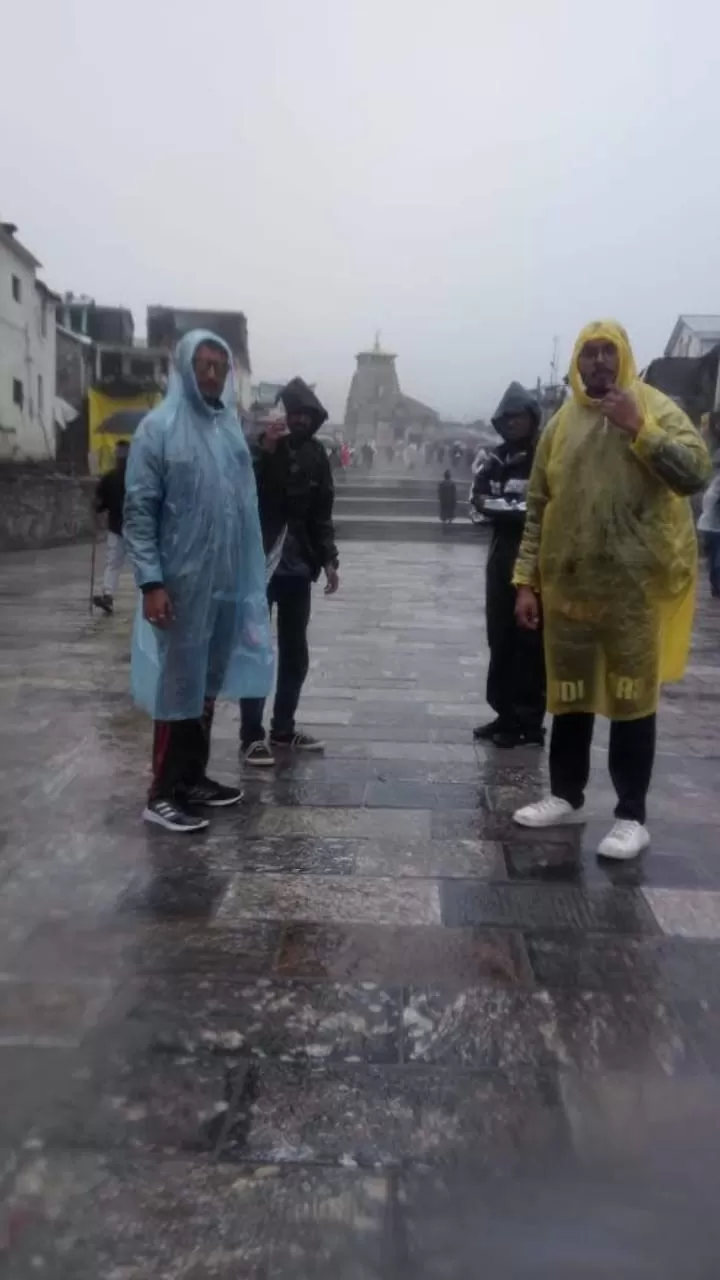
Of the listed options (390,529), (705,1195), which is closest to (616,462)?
(705,1195)

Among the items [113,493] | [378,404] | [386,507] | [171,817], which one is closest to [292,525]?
[171,817]

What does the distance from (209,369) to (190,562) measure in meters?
0.70

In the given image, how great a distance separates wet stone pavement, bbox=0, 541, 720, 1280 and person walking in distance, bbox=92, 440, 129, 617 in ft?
14.1

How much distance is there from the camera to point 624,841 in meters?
3.86

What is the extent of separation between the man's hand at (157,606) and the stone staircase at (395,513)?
18545 mm

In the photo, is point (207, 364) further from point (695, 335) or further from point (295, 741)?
point (695, 335)

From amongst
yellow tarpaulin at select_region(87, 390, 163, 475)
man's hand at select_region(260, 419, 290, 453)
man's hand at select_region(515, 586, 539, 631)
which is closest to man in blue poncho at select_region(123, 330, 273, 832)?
man's hand at select_region(260, 419, 290, 453)

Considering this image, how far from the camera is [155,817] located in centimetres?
414

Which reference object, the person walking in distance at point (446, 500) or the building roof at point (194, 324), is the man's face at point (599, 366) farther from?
the building roof at point (194, 324)

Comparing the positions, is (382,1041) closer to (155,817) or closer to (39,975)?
(39,975)

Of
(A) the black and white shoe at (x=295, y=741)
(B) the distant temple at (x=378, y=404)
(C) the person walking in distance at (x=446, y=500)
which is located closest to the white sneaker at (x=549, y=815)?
(A) the black and white shoe at (x=295, y=741)

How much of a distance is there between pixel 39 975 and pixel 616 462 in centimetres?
238

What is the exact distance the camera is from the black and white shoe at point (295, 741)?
5.38 m

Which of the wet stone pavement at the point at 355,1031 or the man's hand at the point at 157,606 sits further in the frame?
the man's hand at the point at 157,606
